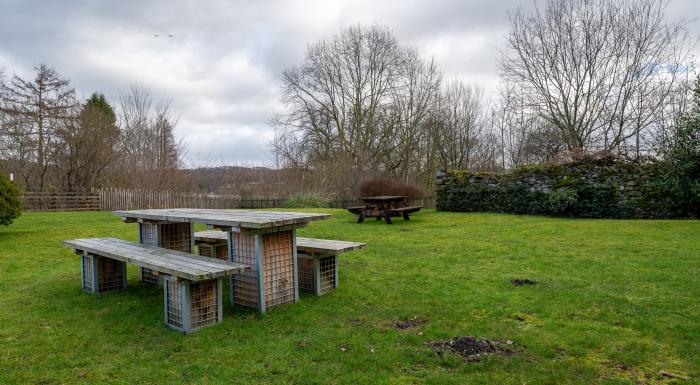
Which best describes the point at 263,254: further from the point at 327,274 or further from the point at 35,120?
the point at 35,120

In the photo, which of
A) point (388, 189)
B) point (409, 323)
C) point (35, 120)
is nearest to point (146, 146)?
point (35, 120)

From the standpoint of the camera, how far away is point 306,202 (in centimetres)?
2073

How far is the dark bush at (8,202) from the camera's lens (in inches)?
356

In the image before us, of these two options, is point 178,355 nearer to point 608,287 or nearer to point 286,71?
point 608,287

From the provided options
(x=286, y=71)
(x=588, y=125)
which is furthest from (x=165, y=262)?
(x=286, y=71)

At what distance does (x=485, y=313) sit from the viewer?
13.5 ft

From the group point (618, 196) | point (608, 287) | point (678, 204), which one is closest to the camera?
point (608, 287)

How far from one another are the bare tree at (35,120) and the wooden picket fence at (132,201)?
2.20m

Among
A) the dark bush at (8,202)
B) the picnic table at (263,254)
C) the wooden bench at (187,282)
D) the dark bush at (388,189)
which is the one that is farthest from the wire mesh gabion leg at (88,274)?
the dark bush at (388,189)

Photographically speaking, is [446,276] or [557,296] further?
[446,276]

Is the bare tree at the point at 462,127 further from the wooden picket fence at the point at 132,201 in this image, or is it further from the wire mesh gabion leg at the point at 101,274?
the wire mesh gabion leg at the point at 101,274

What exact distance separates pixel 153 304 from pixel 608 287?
5.28 meters

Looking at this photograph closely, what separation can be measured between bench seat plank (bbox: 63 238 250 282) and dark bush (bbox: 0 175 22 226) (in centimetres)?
543

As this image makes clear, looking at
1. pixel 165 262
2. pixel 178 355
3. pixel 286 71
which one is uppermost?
pixel 286 71
